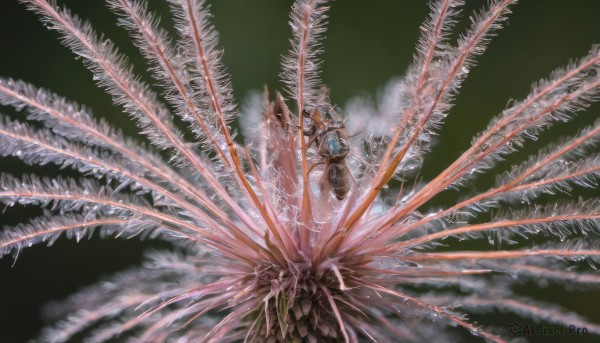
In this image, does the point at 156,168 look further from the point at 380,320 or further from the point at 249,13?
the point at 249,13

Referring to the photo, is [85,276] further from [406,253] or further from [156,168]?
[406,253]

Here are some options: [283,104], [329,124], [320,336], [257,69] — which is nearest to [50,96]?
[283,104]

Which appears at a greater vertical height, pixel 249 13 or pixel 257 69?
pixel 249 13

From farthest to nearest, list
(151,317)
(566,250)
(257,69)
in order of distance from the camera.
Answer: (257,69)
(151,317)
(566,250)

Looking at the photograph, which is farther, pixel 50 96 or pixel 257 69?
pixel 257 69

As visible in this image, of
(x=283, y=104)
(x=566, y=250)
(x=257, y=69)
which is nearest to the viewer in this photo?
(x=566, y=250)

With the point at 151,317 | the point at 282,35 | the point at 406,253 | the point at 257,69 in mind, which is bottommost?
the point at 151,317
